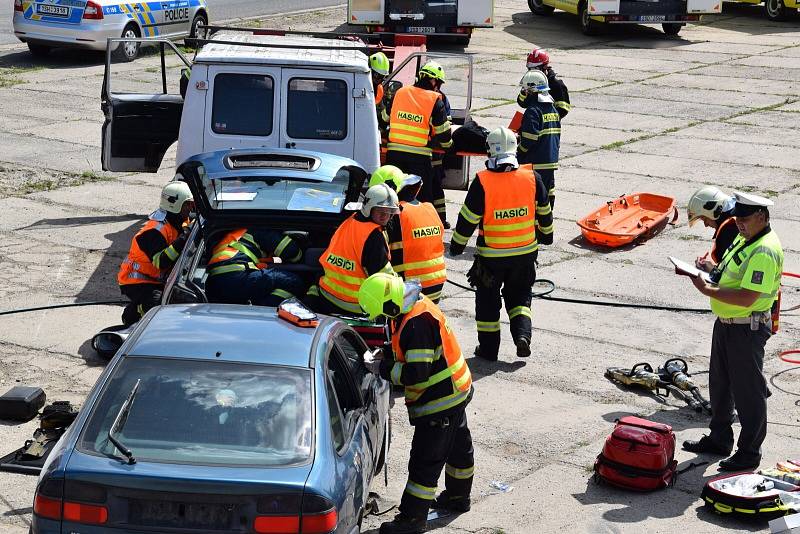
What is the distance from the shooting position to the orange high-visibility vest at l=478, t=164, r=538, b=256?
9531 mm

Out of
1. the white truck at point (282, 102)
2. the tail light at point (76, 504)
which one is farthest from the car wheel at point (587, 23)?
the tail light at point (76, 504)

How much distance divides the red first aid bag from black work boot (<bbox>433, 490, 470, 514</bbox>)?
3.08ft

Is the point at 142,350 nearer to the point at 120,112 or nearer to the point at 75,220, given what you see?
the point at 120,112

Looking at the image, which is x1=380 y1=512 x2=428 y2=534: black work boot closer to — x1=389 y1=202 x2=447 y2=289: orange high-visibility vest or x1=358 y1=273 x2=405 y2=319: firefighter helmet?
x1=358 y1=273 x2=405 y2=319: firefighter helmet

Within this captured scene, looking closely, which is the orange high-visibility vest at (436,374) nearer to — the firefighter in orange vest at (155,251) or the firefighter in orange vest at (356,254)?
the firefighter in orange vest at (356,254)

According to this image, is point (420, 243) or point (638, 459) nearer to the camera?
point (638, 459)

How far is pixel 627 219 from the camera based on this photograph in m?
13.2

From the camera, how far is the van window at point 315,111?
10617 millimetres

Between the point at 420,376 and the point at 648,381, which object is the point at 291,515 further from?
the point at 648,381

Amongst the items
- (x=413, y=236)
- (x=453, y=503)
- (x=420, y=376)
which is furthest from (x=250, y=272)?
(x=453, y=503)

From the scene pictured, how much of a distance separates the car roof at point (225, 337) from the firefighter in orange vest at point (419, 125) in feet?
20.2

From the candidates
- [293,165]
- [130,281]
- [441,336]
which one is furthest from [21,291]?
[441,336]

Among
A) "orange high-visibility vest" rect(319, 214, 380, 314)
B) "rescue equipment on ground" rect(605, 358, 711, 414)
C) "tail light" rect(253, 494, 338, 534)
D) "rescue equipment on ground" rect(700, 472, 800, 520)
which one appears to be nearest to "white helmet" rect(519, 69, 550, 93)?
"rescue equipment on ground" rect(605, 358, 711, 414)

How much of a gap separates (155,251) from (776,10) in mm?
23031
